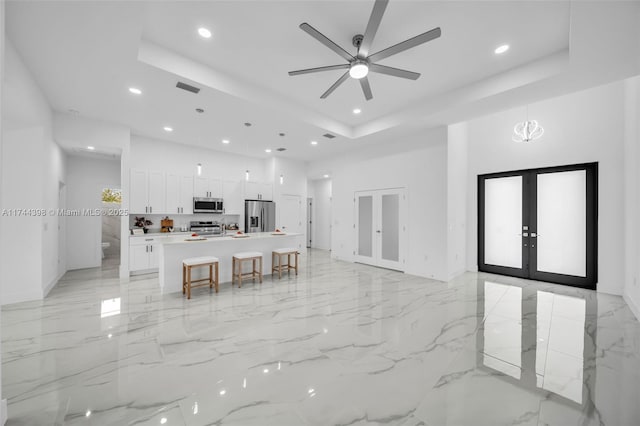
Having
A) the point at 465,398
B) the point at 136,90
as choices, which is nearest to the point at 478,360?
the point at 465,398

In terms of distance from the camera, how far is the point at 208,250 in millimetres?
4590

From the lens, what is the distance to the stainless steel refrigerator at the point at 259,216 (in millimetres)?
7258

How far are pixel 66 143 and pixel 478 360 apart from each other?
24.0 ft

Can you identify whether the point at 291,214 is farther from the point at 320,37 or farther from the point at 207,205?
the point at 320,37

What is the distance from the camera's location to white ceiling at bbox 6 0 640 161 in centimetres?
251

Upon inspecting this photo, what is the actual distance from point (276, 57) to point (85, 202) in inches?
237

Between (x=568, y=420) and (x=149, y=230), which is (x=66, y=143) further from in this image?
(x=568, y=420)

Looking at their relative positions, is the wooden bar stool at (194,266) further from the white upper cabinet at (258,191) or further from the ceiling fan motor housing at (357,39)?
the ceiling fan motor housing at (357,39)

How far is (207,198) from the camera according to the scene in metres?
6.62

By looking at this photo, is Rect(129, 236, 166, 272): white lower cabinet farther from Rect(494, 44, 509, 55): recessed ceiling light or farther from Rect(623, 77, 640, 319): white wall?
Rect(623, 77, 640, 319): white wall

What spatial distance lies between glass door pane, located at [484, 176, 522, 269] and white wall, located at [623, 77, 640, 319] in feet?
4.94

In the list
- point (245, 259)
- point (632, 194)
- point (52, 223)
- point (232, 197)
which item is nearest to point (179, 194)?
point (232, 197)

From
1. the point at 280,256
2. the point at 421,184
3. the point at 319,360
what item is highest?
the point at 421,184

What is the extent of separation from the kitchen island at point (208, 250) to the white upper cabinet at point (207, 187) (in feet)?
6.71
